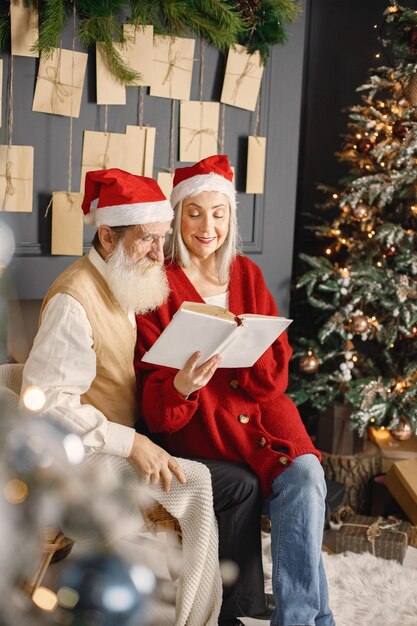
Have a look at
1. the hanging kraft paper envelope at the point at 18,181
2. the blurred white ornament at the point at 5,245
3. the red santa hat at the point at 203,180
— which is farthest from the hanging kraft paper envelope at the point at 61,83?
the blurred white ornament at the point at 5,245

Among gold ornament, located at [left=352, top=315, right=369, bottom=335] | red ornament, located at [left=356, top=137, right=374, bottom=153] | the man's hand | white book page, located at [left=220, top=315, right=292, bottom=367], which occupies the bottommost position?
the man's hand

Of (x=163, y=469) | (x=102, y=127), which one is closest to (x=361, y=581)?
(x=163, y=469)

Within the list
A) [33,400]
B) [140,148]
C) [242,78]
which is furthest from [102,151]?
[33,400]

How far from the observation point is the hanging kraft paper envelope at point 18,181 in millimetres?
2264

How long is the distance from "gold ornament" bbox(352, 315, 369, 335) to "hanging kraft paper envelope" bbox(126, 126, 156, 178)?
908 millimetres

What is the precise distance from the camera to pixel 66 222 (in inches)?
93.1

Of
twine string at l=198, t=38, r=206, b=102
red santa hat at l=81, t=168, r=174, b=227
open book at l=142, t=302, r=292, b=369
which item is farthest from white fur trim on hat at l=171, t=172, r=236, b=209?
twine string at l=198, t=38, r=206, b=102

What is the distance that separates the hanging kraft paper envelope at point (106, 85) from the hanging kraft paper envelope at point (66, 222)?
33cm

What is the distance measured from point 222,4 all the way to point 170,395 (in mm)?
1341

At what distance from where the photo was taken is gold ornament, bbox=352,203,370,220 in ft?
8.54

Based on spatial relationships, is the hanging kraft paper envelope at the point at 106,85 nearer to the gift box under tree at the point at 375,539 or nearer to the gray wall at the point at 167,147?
the gray wall at the point at 167,147

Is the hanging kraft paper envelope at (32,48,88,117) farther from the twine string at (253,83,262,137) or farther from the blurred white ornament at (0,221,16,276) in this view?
the blurred white ornament at (0,221,16,276)

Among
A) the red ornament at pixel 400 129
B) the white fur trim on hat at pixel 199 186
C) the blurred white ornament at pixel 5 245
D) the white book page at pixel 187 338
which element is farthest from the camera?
the red ornament at pixel 400 129

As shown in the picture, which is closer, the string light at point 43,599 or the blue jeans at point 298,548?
the string light at point 43,599
